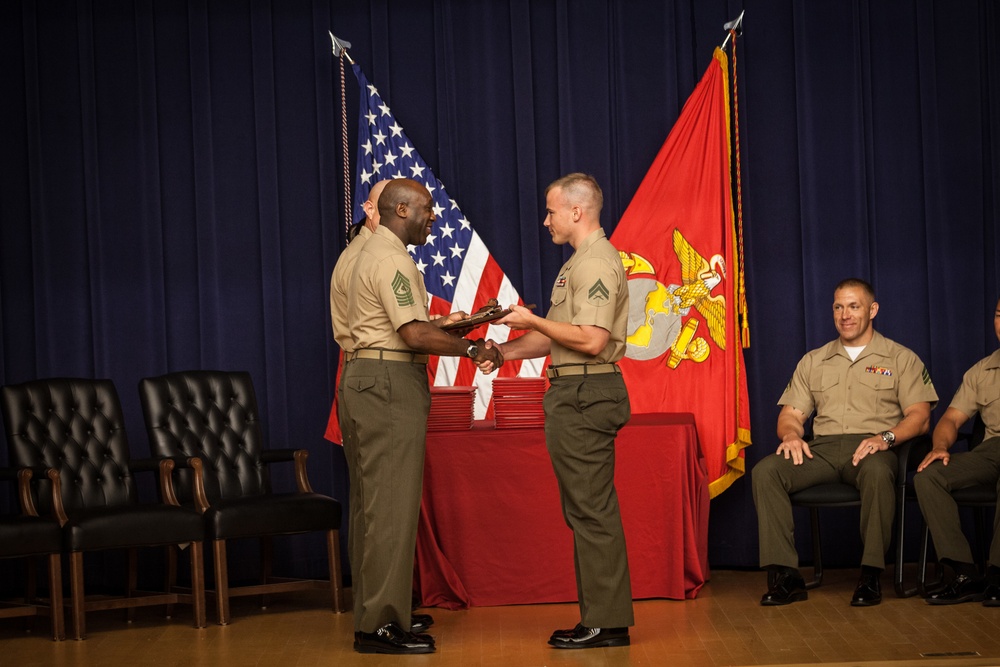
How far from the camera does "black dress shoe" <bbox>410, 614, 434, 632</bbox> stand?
4.64 m

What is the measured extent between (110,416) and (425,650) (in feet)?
6.88

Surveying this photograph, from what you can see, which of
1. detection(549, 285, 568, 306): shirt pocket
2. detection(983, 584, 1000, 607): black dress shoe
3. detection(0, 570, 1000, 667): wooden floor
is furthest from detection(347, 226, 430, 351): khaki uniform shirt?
→ detection(983, 584, 1000, 607): black dress shoe

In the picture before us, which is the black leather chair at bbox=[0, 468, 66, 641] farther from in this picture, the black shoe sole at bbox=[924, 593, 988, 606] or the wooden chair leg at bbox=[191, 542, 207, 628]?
the black shoe sole at bbox=[924, 593, 988, 606]

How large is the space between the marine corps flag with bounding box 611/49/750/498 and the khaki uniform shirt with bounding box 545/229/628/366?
5.39 ft

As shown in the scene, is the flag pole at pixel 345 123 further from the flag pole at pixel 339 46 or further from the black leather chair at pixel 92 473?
the black leather chair at pixel 92 473

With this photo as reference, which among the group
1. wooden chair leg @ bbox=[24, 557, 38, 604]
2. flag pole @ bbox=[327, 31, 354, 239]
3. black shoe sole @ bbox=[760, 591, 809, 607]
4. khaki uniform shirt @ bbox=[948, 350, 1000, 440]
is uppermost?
flag pole @ bbox=[327, 31, 354, 239]

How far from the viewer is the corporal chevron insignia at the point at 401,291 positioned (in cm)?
410

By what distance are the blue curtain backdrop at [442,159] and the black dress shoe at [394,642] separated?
191 cm

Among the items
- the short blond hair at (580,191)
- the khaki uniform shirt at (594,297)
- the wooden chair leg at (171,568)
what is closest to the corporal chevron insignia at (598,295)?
the khaki uniform shirt at (594,297)

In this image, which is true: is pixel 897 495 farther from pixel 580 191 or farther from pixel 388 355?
pixel 388 355

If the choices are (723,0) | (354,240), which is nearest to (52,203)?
(354,240)

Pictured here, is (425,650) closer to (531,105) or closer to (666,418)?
(666,418)

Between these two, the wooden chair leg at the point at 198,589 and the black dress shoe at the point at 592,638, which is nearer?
the black dress shoe at the point at 592,638

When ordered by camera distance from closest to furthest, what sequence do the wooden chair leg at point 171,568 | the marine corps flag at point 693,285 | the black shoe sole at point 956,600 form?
the black shoe sole at point 956,600, the wooden chair leg at point 171,568, the marine corps flag at point 693,285
